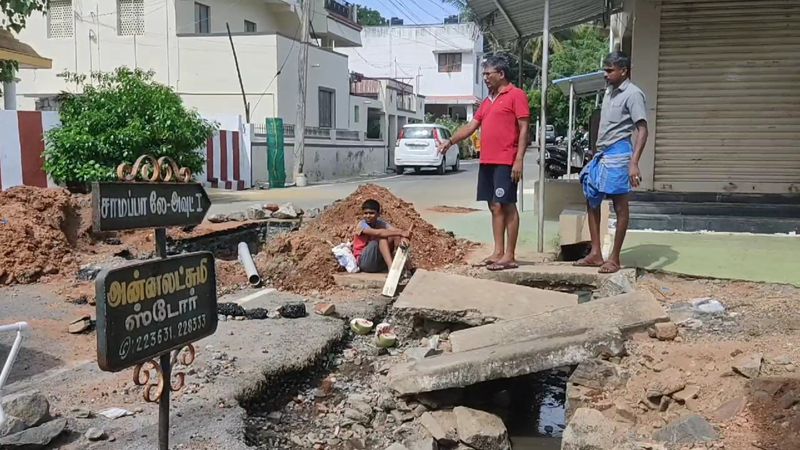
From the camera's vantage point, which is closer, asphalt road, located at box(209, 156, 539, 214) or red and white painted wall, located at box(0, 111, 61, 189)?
red and white painted wall, located at box(0, 111, 61, 189)

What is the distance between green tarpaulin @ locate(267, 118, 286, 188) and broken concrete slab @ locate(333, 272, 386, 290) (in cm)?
1316

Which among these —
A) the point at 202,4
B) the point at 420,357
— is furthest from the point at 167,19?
the point at 420,357

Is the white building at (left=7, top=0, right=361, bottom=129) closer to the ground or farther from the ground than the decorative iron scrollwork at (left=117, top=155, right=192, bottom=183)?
farther from the ground

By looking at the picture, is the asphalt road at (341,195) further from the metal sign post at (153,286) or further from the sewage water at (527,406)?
the metal sign post at (153,286)

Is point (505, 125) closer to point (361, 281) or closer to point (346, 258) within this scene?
point (361, 281)

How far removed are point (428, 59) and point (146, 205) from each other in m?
44.6

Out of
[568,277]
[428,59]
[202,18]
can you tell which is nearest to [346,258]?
[568,277]

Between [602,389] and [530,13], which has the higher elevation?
[530,13]

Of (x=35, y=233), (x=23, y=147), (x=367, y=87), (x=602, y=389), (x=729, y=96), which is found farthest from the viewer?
(x=367, y=87)

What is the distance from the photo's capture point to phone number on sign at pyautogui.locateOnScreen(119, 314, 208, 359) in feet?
7.98

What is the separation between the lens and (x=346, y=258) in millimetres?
7078

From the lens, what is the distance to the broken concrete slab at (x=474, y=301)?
529cm

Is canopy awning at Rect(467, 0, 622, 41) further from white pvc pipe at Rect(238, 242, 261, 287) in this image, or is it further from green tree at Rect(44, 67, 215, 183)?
green tree at Rect(44, 67, 215, 183)

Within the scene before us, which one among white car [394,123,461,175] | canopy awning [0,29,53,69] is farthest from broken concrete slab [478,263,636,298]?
white car [394,123,461,175]
